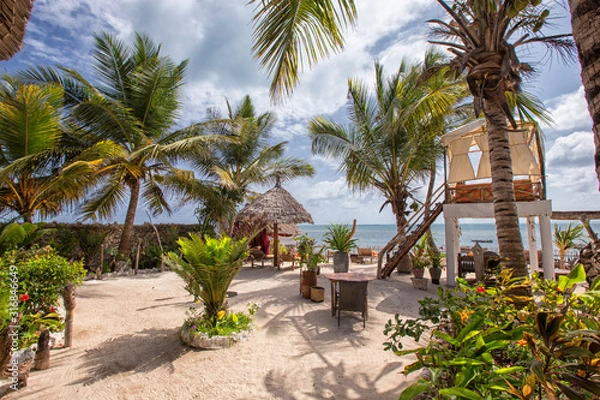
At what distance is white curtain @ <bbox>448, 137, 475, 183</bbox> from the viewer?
30.1ft

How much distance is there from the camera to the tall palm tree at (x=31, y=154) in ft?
23.4

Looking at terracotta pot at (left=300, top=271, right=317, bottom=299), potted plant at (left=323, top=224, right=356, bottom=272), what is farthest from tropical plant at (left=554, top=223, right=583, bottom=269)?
terracotta pot at (left=300, top=271, right=317, bottom=299)

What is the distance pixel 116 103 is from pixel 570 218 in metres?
13.5

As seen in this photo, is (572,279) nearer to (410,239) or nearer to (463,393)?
(463,393)

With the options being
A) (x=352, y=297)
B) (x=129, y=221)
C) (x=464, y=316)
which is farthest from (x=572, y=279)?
(x=129, y=221)

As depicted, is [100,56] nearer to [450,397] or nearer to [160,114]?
[160,114]

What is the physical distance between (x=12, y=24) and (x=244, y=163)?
12.2 metres

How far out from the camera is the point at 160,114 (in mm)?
10797

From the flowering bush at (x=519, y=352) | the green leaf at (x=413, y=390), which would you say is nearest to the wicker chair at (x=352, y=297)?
the flowering bush at (x=519, y=352)

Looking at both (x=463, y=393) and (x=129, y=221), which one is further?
(x=129, y=221)

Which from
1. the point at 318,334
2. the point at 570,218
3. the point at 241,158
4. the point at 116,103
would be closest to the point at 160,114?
the point at 116,103

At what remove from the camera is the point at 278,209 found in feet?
36.1

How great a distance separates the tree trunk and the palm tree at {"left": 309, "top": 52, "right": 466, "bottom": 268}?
759cm

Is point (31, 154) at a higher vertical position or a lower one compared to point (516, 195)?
higher
